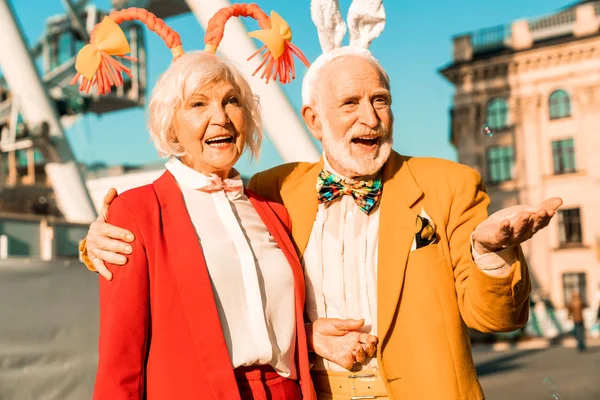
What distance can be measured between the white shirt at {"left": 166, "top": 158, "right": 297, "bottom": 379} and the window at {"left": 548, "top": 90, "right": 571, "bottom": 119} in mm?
34906

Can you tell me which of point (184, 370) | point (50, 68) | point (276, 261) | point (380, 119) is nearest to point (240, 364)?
point (184, 370)

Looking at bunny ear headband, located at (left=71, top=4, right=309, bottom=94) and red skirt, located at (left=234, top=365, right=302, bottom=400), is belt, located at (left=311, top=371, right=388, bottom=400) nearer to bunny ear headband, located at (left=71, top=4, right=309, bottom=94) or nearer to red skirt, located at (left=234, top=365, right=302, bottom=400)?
red skirt, located at (left=234, top=365, right=302, bottom=400)

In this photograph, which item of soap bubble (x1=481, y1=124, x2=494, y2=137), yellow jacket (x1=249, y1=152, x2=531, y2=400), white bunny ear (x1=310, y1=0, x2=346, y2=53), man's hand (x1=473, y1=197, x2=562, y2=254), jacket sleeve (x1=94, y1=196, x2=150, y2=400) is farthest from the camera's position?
soap bubble (x1=481, y1=124, x2=494, y2=137)

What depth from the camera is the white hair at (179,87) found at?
8.45 feet

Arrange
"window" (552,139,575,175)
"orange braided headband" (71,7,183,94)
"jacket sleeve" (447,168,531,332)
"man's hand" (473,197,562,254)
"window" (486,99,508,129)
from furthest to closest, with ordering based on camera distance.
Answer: "window" (486,99,508,129) → "window" (552,139,575,175) → "orange braided headband" (71,7,183,94) → "jacket sleeve" (447,168,531,332) → "man's hand" (473,197,562,254)

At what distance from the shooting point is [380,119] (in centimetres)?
275

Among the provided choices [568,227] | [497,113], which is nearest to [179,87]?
[568,227]

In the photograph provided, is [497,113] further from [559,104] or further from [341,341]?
[341,341]

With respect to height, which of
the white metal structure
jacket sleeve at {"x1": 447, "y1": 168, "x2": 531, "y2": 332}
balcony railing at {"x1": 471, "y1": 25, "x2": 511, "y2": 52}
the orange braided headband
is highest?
balcony railing at {"x1": 471, "y1": 25, "x2": 511, "y2": 52}

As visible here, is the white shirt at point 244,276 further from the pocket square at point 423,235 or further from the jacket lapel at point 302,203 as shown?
the pocket square at point 423,235

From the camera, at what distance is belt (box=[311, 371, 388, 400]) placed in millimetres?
2691

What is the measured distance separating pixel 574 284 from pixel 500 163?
656 cm

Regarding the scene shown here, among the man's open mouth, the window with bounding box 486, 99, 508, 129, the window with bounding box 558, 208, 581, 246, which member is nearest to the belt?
the man's open mouth

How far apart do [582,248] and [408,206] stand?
32930mm
